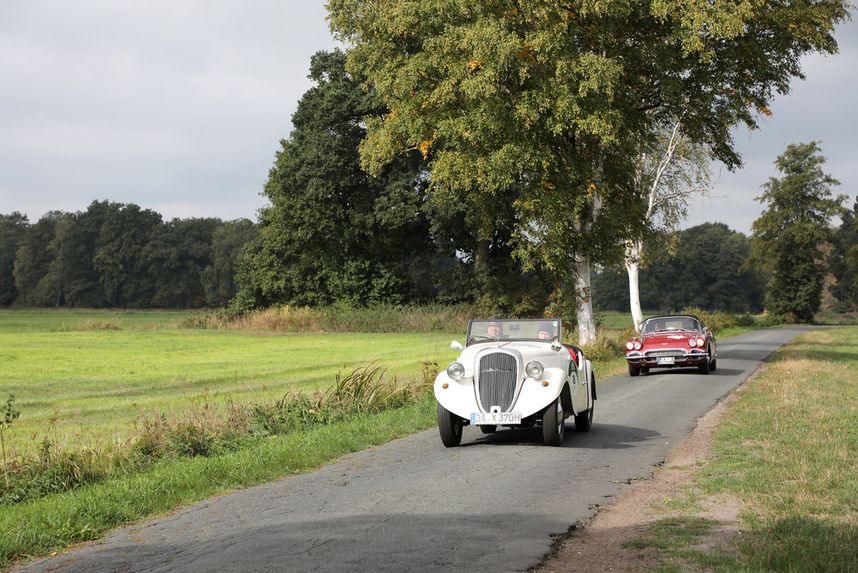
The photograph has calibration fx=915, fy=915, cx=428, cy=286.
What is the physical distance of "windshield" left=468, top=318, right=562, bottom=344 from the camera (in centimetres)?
1401

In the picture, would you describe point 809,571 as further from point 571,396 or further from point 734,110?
point 734,110

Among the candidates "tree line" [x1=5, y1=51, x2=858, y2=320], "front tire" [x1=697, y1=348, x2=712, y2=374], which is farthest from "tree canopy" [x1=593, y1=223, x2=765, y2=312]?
"front tire" [x1=697, y1=348, x2=712, y2=374]

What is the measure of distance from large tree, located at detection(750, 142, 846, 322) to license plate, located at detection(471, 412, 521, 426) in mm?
88786

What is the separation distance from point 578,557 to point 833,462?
5008mm

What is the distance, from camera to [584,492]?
9453mm

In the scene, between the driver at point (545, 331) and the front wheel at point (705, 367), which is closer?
the driver at point (545, 331)

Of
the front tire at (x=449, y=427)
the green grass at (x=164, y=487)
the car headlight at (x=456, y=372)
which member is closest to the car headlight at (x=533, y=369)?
the car headlight at (x=456, y=372)

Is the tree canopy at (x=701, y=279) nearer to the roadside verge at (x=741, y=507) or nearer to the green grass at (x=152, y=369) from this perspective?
the green grass at (x=152, y=369)

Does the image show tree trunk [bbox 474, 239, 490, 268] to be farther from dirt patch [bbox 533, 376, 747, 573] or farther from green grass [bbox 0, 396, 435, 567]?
dirt patch [bbox 533, 376, 747, 573]

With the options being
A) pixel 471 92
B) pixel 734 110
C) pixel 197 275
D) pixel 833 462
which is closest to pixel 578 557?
pixel 833 462

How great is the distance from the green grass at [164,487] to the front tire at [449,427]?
126cm

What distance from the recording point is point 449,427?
41.7ft

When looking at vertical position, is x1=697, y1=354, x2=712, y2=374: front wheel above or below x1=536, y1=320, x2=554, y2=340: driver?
below

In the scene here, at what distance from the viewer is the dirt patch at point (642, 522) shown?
6.75 metres
